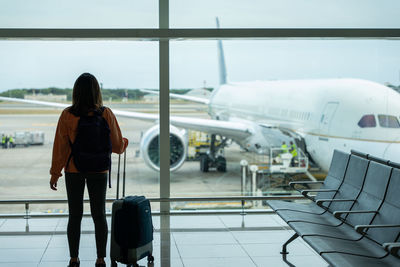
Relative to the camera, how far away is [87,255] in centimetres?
371

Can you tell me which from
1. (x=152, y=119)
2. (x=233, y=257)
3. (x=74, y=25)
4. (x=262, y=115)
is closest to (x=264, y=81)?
(x=262, y=115)

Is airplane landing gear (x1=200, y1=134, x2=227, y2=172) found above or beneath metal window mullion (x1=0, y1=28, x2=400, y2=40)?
beneath

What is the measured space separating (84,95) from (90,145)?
324 millimetres

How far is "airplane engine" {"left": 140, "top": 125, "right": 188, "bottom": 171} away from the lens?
5312mm

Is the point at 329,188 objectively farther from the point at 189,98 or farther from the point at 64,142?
the point at 189,98

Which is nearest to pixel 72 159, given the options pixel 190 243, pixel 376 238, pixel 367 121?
pixel 190 243

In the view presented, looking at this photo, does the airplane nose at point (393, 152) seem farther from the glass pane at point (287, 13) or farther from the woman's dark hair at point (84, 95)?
the woman's dark hair at point (84, 95)

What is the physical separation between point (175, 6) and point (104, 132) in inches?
86.4

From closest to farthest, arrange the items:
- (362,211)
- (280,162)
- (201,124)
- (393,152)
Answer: (362,211)
(393,152)
(280,162)
(201,124)

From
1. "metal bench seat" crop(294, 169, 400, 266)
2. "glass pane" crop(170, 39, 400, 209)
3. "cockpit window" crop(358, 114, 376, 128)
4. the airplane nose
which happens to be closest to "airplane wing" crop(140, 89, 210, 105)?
"glass pane" crop(170, 39, 400, 209)

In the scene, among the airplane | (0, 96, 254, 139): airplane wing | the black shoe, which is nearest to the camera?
the black shoe

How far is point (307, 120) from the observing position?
7094mm

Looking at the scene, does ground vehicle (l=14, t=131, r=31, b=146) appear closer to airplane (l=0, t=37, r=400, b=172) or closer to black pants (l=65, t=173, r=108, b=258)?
airplane (l=0, t=37, r=400, b=172)

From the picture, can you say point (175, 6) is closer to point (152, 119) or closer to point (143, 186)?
point (152, 119)
